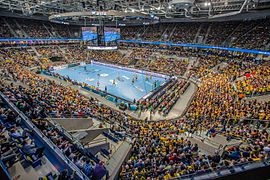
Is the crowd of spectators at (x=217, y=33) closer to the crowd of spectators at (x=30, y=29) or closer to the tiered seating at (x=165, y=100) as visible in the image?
the tiered seating at (x=165, y=100)

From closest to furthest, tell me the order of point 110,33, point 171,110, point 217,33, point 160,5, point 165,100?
point 171,110 → point 165,100 → point 160,5 → point 110,33 → point 217,33

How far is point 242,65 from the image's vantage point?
26.1 metres

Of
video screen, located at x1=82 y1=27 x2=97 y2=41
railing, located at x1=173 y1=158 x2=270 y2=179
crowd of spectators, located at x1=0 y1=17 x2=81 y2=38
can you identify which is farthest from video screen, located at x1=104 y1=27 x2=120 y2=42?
railing, located at x1=173 y1=158 x2=270 y2=179

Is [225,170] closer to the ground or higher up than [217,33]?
closer to the ground

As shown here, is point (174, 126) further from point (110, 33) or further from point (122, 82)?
point (110, 33)

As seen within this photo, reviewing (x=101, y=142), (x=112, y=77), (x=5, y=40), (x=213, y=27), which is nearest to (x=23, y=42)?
(x=5, y=40)

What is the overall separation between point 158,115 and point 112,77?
17155 millimetres

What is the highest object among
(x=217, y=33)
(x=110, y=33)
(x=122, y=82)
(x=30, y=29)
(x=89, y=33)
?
(x=217, y=33)

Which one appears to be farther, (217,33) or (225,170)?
(217,33)

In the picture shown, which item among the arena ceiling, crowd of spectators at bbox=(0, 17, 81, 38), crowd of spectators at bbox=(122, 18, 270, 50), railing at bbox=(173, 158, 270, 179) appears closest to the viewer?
railing at bbox=(173, 158, 270, 179)

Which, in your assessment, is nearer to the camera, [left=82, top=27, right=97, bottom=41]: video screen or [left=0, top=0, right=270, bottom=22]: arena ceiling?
[left=0, top=0, right=270, bottom=22]: arena ceiling

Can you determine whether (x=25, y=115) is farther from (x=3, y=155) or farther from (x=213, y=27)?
(x=213, y=27)

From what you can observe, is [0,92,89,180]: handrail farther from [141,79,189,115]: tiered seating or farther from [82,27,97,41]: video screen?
[82,27,97,41]: video screen

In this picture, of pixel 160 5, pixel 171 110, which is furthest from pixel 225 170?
pixel 160 5
